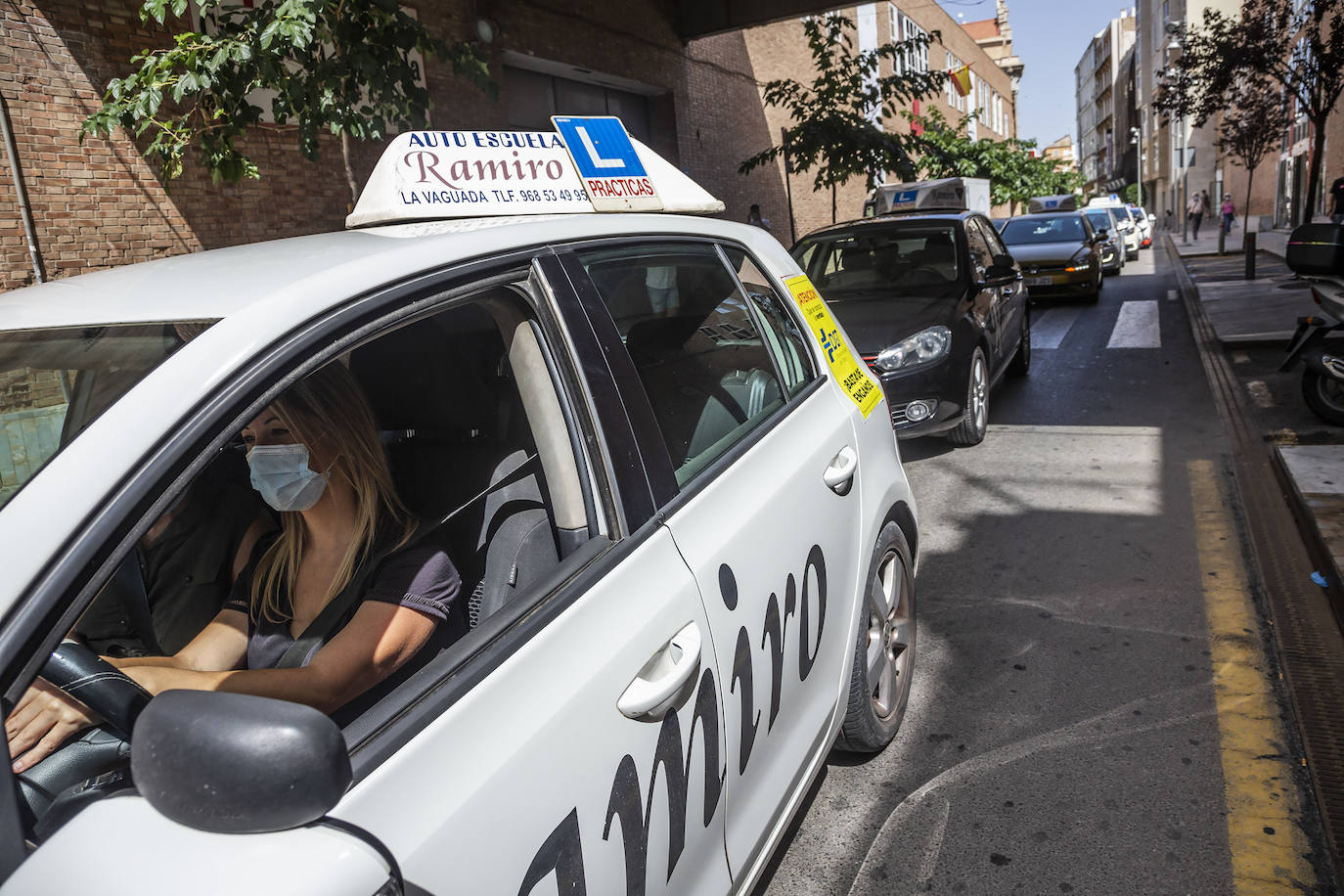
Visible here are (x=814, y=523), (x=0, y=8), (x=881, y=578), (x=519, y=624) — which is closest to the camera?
(x=519, y=624)

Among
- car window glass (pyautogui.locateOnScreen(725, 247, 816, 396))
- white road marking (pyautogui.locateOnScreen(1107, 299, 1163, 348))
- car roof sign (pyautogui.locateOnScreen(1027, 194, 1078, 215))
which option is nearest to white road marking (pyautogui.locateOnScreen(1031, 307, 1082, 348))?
white road marking (pyautogui.locateOnScreen(1107, 299, 1163, 348))

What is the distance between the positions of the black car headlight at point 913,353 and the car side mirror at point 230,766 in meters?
5.60

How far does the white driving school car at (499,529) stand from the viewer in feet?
3.49

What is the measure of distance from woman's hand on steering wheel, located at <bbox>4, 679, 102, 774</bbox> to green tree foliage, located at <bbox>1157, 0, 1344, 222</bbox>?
60.0ft

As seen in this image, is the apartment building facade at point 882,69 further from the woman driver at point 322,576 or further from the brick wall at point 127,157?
the woman driver at point 322,576

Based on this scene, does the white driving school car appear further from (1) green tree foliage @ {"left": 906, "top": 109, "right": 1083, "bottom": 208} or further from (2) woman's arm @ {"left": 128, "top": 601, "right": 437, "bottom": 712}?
(1) green tree foliage @ {"left": 906, "top": 109, "right": 1083, "bottom": 208}

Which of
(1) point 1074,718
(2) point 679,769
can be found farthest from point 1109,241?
(2) point 679,769

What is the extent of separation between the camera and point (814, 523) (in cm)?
235

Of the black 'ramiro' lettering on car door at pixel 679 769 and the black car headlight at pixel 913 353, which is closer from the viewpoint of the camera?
the black 'ramiro' lettering on car door at pixel 679 769

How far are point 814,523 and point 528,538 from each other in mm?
816

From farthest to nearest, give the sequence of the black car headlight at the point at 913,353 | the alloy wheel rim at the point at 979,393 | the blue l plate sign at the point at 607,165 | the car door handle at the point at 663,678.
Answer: the alloy wheel rim at the point at 979,393, the black car headlight at the point at 913,353, the blue l plate sign at the point at 607,165, the car door handle at the point at 663,678

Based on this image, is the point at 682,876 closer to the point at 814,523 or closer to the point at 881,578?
the point at 814,523

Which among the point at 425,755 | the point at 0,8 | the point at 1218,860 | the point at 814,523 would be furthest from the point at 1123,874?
the point at 0,8

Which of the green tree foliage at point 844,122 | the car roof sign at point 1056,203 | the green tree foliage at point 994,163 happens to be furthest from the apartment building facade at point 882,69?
the car roof sign at point 1056,203
